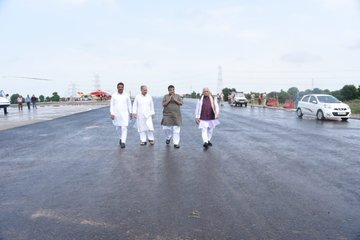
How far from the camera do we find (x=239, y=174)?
21.5 feet

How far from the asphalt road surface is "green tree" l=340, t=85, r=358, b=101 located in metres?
69.7

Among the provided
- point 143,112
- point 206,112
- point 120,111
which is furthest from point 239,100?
point 120,111

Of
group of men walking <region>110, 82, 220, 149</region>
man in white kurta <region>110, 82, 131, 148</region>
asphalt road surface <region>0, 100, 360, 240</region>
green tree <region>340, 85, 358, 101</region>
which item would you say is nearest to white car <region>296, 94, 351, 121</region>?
asphalt road surface <region>0, 100, 360, 240</region>

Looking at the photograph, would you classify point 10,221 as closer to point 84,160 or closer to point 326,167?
point 84,160

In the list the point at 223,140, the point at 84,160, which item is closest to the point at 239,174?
the point at 84,160

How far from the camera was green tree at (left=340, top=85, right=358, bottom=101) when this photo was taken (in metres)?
72.1

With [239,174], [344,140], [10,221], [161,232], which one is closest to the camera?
[161,232]

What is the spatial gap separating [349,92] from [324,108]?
59.4 metres

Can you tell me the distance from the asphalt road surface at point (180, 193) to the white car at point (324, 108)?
11.1 m

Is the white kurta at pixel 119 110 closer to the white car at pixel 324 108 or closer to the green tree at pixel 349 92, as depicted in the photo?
the white car at pixel 324 108

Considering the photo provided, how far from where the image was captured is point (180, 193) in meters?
5.28

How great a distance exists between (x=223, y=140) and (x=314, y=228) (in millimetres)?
7548

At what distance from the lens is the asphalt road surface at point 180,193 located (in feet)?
12.9

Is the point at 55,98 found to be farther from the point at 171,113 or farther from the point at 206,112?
the point at 206,112
